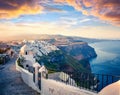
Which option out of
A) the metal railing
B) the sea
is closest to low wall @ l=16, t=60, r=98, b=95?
the metal railing

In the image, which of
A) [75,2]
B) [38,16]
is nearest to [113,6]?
[75,2]

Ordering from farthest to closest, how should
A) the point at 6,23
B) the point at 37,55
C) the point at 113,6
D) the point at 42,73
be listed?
the point at 37,55 < the point at 6,23 < the point at 113,6 < the point at 42,73

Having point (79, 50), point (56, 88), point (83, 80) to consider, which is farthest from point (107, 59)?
point (56, 88)

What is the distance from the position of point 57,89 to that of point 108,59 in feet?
7.12

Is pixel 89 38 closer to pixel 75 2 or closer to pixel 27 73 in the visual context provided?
pixel 75 2

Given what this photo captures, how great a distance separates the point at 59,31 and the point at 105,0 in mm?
1640

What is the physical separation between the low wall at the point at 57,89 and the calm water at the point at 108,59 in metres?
1.79

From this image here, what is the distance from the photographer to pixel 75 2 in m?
7.63

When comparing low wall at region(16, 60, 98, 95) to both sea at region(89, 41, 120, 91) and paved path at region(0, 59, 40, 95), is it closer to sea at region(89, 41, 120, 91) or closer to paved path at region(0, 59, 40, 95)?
paved path at region(0, 59, 40, 95)

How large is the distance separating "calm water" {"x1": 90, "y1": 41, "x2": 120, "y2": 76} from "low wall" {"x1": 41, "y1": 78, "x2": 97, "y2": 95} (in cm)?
179

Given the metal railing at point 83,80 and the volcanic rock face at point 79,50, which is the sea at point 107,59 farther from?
the metal railing at point 83,80

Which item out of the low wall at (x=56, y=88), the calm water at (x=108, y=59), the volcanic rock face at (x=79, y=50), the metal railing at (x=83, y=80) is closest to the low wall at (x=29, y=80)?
the low wall at (x=56, y=88)

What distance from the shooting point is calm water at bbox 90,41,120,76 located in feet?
24.4

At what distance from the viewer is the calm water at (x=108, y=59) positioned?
24.4 feet
